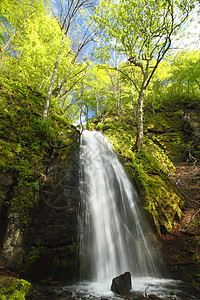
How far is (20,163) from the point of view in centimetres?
456

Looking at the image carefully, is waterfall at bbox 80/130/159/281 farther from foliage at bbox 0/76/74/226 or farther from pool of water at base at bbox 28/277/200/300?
foliage at bbox 0/76/74/226

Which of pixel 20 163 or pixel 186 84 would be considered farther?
pixel 186 84

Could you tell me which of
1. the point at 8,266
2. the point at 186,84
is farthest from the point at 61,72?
the point at 186,84

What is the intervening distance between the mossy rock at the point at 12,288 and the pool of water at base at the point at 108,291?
25 cm

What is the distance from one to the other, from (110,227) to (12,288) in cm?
341

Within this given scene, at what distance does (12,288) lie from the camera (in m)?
2.63

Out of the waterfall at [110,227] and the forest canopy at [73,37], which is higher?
the forest canopy at [73,37]

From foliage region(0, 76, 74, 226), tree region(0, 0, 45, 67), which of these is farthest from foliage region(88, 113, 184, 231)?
tree region(0, 0, 45, 67)

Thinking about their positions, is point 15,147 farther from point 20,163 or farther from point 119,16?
point 119,16

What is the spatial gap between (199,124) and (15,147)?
14050mm

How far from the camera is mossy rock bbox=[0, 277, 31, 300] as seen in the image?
7.70 ft

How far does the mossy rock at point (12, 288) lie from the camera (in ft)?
7.70

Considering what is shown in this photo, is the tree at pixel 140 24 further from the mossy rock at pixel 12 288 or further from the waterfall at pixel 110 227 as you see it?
the mossy rock at pixel 12 288

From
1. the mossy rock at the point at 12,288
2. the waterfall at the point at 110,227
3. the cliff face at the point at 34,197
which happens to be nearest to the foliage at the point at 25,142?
the cliff face at the point at 34,197
